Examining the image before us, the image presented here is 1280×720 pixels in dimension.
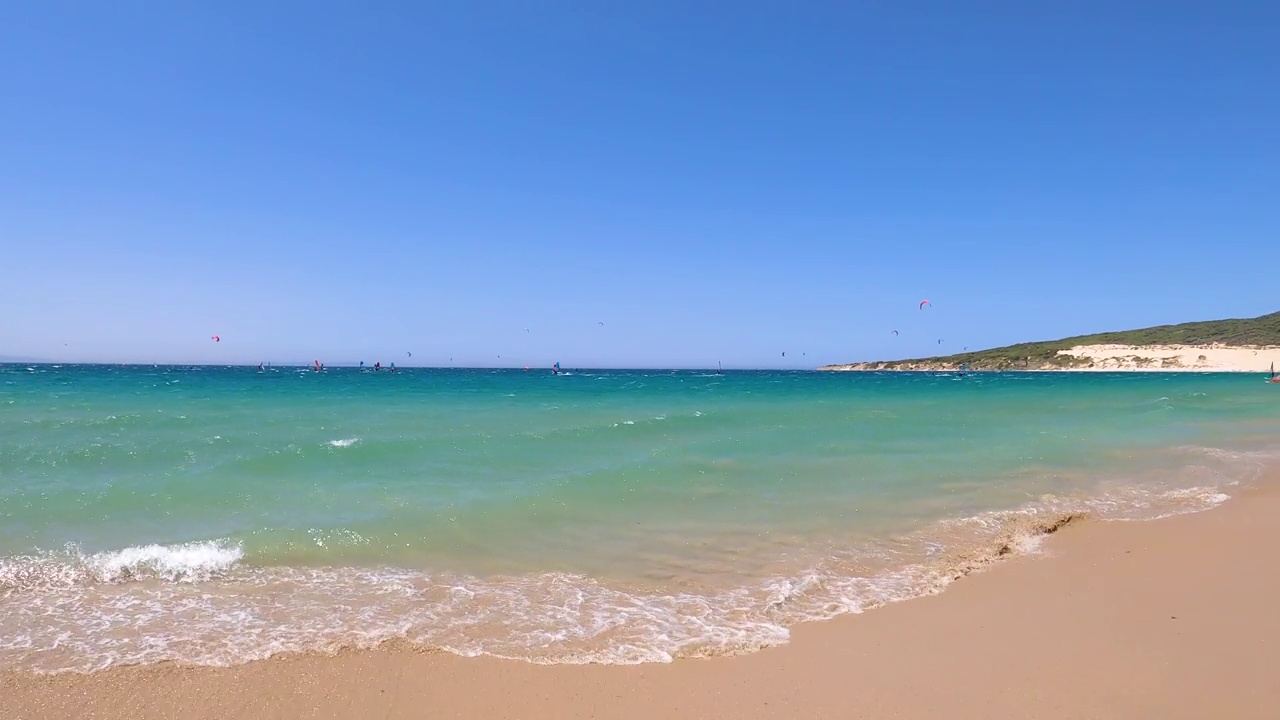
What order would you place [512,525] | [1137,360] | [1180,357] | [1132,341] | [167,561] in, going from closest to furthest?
[167,561]
[512,525]
[1180,357]
[1137,360]
[1132,341]

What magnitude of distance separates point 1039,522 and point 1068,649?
4.79 m

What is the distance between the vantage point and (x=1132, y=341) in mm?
120438

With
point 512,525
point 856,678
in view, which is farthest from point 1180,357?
point 856,678

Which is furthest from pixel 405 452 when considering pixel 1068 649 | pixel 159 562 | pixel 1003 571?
pixel 1068 649

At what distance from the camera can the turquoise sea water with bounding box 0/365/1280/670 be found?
600cm

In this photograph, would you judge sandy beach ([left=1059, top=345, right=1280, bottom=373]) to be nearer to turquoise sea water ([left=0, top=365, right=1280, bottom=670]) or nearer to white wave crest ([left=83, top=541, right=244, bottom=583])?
turquoise sea water ([left=0, top=365, right=1280, bottom=670])

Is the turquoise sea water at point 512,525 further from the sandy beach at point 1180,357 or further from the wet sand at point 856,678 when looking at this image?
the sandy beach at point 1180,357

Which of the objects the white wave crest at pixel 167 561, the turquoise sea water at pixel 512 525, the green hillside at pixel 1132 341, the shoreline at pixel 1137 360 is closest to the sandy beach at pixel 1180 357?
the shoreline at pixel 1137 360

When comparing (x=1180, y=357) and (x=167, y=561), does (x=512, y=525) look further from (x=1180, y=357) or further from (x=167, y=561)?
(x=1180, y=357)

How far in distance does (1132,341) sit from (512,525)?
145 m

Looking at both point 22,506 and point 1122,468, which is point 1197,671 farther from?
point 22,506

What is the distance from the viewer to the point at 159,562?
7.80 metres

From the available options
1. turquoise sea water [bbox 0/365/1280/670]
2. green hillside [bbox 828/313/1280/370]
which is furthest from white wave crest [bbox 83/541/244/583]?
green hillside [bbox 828/313/1280/370]

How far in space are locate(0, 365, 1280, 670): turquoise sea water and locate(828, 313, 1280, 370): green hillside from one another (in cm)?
11406
